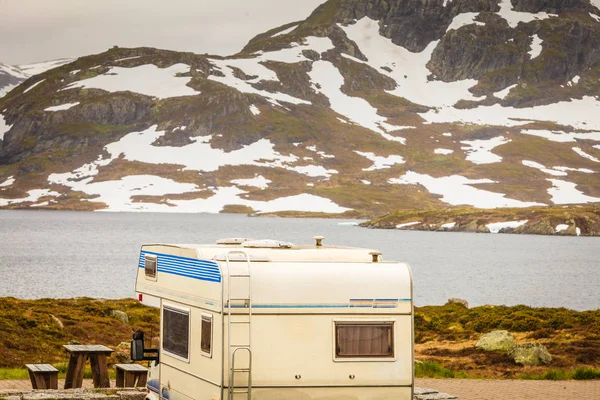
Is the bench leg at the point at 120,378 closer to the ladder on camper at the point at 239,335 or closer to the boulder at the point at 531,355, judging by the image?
the ladder on camper at the point at 239,335

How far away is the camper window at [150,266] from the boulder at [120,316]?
78.9 feet

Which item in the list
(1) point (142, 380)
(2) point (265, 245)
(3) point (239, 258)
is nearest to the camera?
(3) point (239, 258)

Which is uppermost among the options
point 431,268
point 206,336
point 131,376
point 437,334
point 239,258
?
point 239,258

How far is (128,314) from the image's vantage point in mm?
42031

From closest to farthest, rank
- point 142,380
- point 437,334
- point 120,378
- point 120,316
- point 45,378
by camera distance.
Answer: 1. point 45,378
2. point 142,380
3. point 120,378
4. point 437,334
5. point 120,316

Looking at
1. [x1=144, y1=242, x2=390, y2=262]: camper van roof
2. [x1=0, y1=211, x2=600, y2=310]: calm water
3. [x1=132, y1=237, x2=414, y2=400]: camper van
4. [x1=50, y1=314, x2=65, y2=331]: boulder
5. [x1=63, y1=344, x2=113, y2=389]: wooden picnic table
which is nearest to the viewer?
[x1=132, y1=237, x2=414, y2=400]: camper van

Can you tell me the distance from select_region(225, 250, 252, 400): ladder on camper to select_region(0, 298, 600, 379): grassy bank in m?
12.3

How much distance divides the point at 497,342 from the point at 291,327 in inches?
813

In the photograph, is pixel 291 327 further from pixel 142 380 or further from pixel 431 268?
pixel 431 268

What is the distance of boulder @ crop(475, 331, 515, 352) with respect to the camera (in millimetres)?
32625

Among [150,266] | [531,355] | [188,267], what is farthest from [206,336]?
[531,355]

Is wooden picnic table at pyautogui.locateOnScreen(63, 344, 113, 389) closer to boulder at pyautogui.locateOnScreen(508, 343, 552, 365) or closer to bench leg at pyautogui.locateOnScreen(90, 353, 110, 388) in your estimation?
bench leg at pyautogui.locateOnScreen(90, 353, 110, 388)

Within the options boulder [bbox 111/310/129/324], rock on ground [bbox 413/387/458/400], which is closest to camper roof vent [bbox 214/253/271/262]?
rock on ground [bbox 413/387/458/400]

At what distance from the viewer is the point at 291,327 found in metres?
13.9
